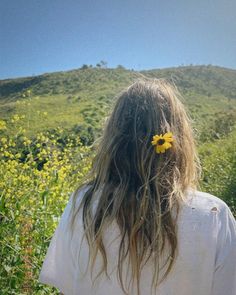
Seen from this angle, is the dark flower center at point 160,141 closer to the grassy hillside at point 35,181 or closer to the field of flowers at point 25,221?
the grassy hillside at point 35,181

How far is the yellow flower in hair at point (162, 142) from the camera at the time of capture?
1.28 meters

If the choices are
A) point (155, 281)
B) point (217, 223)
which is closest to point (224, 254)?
point (217, 223)

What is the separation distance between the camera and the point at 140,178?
4.35 feet

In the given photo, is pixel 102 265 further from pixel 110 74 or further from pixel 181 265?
pixel 110 74

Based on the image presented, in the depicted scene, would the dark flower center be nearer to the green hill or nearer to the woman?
the woman

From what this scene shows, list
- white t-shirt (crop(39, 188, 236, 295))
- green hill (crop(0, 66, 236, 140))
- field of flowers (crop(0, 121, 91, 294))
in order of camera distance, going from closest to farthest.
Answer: white t-shirt (crop(39, 188, 236, 295)) → field of flowers (crop(0, 121, 91, 294)) → green hill (crop(0, 66, 236, 140))

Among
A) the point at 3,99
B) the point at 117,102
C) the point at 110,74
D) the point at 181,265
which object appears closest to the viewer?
the point at 181,265

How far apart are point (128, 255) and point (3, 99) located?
3481cm

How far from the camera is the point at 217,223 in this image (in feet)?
4.12

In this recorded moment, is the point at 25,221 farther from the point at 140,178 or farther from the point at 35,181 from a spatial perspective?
the point at 140,178

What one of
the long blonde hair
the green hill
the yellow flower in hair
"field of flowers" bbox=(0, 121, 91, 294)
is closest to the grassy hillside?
"field of flowers" bbox=(0, 121, 91, 294)

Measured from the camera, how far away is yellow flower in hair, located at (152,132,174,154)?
1277mm

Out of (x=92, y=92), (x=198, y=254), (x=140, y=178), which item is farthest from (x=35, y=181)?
(x=92, y=92)

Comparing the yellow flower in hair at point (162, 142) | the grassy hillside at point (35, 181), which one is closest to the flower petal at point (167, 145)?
the yellow flower in hair at point (162, 142)
